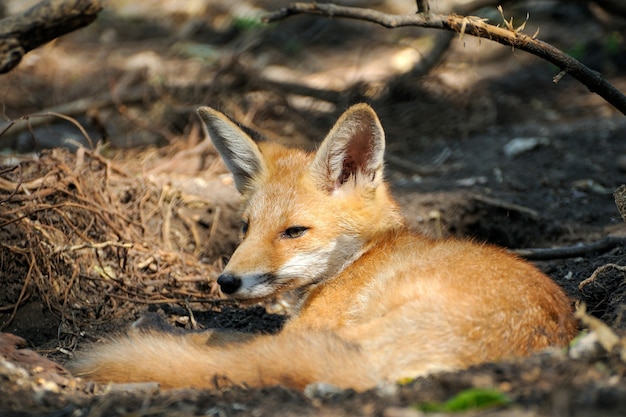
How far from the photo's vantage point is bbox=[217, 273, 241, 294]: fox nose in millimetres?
3582

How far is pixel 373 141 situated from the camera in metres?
4.04

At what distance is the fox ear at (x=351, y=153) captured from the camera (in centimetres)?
395

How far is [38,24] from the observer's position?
4.46 metres

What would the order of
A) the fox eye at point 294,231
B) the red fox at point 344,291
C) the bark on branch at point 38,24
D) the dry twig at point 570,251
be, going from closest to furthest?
the red fox at point 344,291
the fox eye at point 294,231
the bark on branch at point 38,24
the dry twig at point 570,251

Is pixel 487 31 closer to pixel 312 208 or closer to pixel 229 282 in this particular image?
pixel 312 208

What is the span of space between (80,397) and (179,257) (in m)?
2.41

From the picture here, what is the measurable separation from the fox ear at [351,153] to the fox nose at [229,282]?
884 millimetres

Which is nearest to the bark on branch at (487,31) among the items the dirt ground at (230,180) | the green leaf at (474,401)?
the dirt ground at (230,180)

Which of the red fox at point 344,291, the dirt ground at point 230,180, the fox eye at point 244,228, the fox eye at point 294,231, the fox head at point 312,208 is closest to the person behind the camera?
the dirt ground at point 230,180

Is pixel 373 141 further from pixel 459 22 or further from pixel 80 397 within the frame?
pixel 80 397

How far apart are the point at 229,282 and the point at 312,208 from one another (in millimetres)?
728

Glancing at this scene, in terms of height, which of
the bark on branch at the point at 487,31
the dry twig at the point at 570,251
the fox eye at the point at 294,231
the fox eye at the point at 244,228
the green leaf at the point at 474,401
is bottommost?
the dry twig at the point at 570,251

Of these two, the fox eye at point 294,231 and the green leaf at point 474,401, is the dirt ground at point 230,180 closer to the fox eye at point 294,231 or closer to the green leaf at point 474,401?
the green leaf at point 474,401

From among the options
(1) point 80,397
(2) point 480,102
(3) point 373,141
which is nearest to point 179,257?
(3) point 373,141
